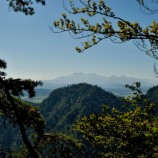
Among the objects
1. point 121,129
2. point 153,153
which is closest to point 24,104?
point 121,129

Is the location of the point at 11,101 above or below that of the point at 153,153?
above

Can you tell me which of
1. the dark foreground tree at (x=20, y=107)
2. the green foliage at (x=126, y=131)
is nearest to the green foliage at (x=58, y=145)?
the dark foreground tree at (x=20, y=107)

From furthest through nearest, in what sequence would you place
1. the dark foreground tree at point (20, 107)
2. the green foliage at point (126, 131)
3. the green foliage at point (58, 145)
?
1. the green foliage at point (126, 131)
2. the green foliage at point (58, 145)
3. the dark foreground tree at point (20, 107)

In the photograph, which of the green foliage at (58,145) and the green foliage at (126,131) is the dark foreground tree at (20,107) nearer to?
the green foliage at (58,145)

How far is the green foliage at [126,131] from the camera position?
14711mm

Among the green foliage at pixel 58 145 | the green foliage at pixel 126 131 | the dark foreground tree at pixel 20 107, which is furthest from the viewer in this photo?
the green foliage at pixel 126 131

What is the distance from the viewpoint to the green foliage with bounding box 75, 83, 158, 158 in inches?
579

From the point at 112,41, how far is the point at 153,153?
687 cm

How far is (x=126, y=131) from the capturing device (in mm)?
15625

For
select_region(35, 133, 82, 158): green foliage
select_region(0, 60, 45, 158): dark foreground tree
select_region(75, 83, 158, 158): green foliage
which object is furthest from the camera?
select_region(75, 83, 158, 158): green foliage

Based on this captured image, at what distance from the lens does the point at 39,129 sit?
1345 cm

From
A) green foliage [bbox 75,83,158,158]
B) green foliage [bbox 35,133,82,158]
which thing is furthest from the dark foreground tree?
green foliage [bbox 75,83,158,158]

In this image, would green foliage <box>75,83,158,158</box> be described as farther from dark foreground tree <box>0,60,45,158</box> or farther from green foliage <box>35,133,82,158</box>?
dark foreground tree <box>0,60,45,158</box>

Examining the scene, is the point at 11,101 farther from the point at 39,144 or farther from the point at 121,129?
the point at 121,129
